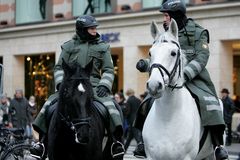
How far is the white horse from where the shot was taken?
755 centimetres

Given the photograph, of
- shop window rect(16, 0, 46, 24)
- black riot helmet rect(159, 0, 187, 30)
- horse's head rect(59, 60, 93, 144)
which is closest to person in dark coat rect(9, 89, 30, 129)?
shop window rect(16, 0, 46, 24)

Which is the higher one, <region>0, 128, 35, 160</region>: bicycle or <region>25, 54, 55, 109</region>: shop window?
<region>25, 54, 55, 109</region>: shop window

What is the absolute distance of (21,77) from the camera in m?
38.1

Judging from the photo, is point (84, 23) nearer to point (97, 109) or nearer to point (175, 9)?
point (97, 109)

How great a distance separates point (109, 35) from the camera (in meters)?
31.9

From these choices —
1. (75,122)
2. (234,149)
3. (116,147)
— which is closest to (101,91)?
(116,147)

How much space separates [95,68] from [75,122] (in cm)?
206

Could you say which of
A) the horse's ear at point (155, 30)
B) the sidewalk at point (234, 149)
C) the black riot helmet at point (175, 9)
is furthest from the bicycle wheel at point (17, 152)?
the sidewalk at point (234, 149)

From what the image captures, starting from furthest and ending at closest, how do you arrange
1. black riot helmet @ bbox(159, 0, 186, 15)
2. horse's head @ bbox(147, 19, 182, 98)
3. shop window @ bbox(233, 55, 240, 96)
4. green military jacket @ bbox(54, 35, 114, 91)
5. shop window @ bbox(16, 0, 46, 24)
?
shop window @ bbox(16, 0, 46, 24) < shop window @ bbox(233, 55, 240, 96) < green military jacket @ bbox(54, 35, 114, 91) < black riot helmet @ bbox(159, 0, 186, 15) < horse's head @ bbox(147, 19, 182, 98)

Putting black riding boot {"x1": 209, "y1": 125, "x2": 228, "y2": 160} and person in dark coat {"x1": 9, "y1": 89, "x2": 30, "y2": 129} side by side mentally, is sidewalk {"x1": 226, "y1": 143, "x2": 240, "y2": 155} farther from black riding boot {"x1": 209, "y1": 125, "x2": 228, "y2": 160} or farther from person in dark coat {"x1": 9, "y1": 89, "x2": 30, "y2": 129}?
black riding boot {"x1": 209, "y1": 125, "x2": 228, "y2": 160}

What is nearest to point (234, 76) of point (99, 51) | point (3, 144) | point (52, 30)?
point (52, 30)

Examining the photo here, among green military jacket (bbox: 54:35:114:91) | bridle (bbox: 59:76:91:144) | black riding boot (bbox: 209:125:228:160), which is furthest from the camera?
green military jacket (bbox: 54:35:114:91)

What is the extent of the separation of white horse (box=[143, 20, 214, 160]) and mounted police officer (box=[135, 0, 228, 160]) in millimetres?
289

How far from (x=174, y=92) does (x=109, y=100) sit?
176 cm
